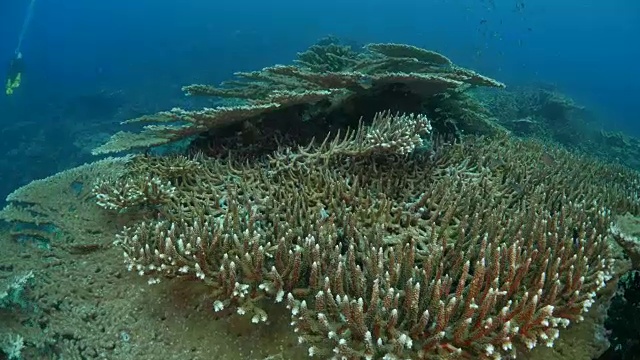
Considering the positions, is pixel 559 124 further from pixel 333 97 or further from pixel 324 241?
pixel 324 241

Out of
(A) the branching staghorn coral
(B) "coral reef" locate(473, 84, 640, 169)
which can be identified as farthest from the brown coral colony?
(B) "coral reef" locate(473, 84, 640, 169)

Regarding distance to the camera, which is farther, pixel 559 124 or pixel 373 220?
pixel 559 124

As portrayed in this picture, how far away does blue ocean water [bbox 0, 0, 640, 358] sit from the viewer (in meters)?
22.6

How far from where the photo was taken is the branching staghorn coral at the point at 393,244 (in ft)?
9.38

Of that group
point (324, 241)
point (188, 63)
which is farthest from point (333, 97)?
point (188, 63)

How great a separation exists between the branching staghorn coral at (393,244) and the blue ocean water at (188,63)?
17.5m

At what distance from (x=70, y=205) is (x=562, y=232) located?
19.3 feet

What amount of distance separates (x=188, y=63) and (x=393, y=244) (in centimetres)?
3843

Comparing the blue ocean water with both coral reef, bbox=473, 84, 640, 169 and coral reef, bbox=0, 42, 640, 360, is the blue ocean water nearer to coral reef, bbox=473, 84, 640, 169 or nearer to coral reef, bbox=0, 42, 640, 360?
coral reef, bbox=473, 84, 640, 169

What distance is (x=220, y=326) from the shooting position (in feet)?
12.0

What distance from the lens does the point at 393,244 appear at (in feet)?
13.0

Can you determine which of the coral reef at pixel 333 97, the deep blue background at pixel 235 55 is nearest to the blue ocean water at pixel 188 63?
the deep blue background at pixel 235 55

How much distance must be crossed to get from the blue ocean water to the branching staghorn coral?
17.5 m

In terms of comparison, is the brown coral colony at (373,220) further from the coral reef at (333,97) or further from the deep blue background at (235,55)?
the deep blue background at (235,55)
